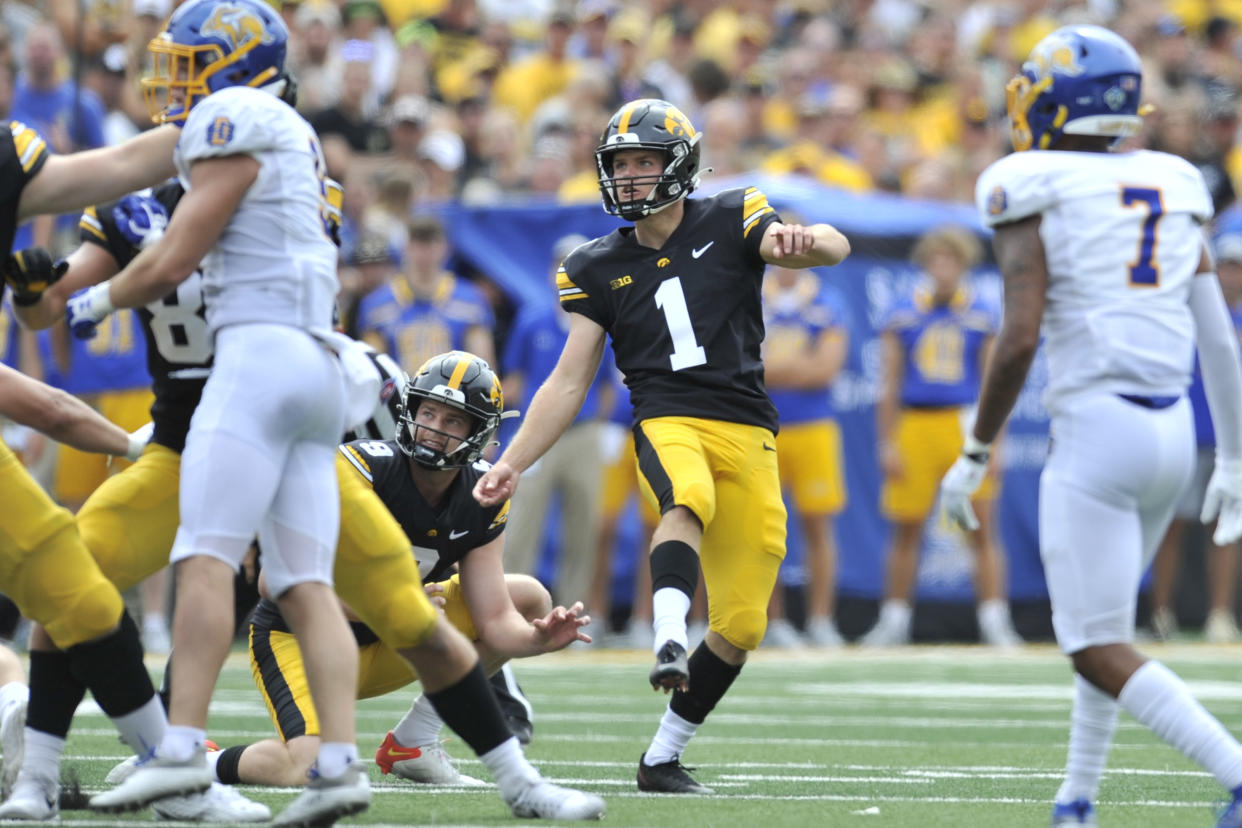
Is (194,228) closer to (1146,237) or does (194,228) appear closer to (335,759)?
(335,759)

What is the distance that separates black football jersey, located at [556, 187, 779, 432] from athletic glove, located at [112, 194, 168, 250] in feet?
4.25

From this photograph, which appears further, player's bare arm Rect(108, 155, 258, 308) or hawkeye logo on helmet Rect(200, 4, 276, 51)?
hawkeye logo on helmet Rect(200, 4, 276, 51)

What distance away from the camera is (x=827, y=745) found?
674 centimetres

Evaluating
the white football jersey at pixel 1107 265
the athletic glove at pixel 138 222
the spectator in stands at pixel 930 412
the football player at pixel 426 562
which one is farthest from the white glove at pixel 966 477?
the spectator in stands at pixel 930 412

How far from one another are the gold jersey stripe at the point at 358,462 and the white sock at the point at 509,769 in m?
1.23

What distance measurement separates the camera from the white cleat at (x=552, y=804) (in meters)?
4.51

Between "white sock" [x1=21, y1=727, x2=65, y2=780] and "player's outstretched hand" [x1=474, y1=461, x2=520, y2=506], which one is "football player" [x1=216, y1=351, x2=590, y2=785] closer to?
→ "player's outstretched hand" [x1=474, y1=461, x2=520, y2=506]

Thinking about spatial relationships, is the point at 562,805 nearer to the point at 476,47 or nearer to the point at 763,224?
the point at 763,224

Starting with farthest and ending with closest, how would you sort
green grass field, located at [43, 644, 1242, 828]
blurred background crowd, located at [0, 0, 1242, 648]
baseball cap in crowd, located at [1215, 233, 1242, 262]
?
baseball cap in crowd, located at [1215, 233, 1242, 262], blurred background crowd, located at [0, 0, 1242, 648], green grass field, located at [43, 644, 1242, 828]

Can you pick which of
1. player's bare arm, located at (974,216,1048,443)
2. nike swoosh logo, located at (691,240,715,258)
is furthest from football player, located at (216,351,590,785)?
player's bare arm, located at (974,216,1048,443)

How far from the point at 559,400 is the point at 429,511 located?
1.67ft

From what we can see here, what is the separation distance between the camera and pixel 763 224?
18.2 feet

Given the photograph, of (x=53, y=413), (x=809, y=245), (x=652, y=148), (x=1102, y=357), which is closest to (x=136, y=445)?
(x=53, y=413)

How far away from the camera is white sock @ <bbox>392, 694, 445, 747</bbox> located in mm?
5633
